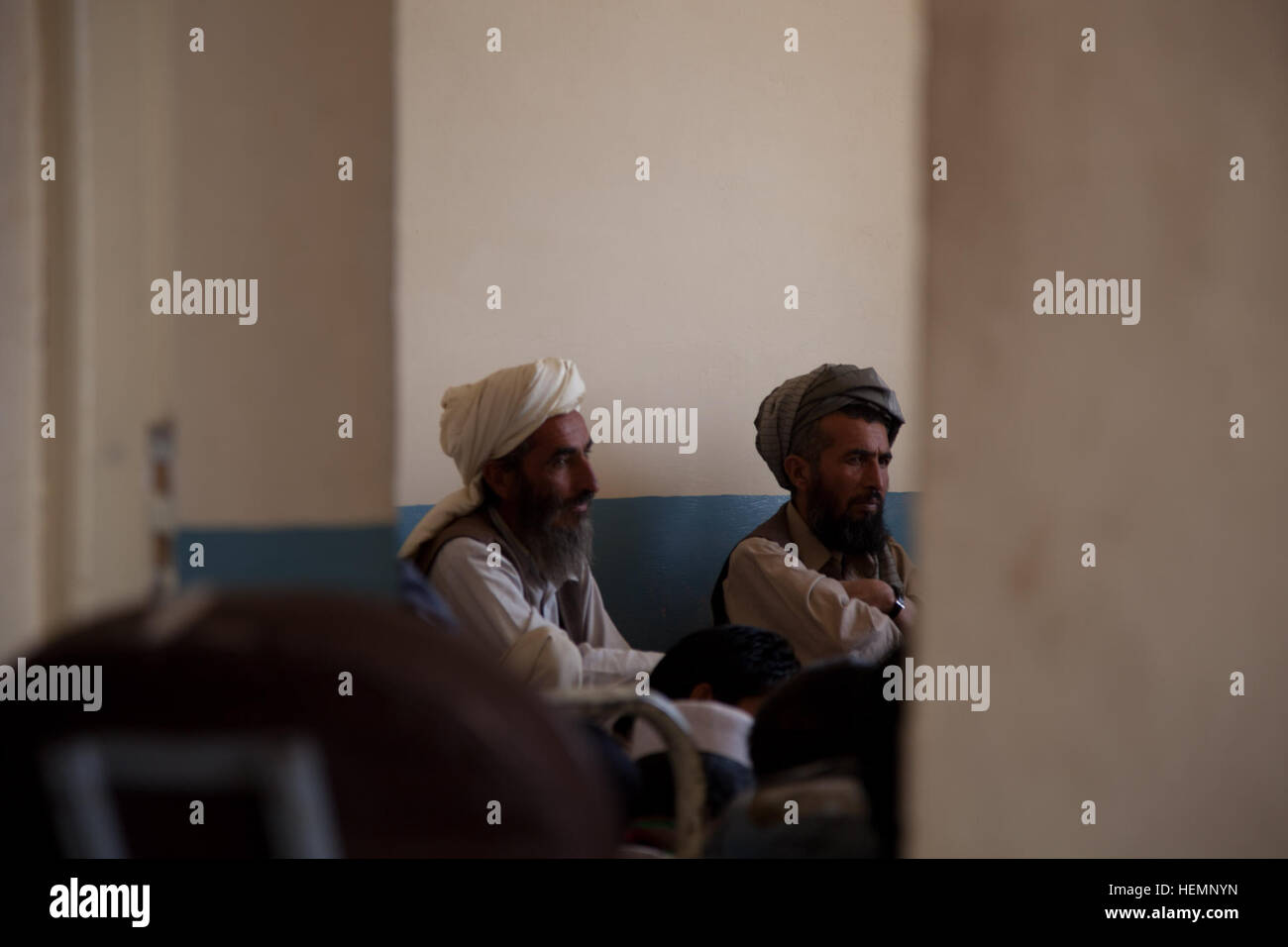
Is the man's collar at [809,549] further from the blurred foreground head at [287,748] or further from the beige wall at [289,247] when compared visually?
the blurred foreground head at [287,748]

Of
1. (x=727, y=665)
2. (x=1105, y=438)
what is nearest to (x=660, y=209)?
(x=727, y=665)

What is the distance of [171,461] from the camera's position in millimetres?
1226

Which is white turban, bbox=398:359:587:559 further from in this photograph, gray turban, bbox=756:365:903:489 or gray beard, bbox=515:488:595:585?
gray turban, bbox=756:365:903:489

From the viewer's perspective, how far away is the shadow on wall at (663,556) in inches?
132

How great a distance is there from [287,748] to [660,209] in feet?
9.87

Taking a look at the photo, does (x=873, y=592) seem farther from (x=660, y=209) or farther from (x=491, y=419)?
(x=660, y=209)

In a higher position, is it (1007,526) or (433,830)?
(1007,526)

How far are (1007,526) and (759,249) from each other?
8.91 feet

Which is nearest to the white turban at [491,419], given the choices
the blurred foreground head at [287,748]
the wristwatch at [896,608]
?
the wristwatch at [896,608]

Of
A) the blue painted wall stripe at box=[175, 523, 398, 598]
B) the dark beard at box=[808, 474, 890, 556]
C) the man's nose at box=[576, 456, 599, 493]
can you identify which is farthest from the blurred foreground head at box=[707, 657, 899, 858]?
the dark beard at box=[808, 474, 890, 556]

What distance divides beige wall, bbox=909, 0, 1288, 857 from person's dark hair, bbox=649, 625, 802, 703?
1.02 meters

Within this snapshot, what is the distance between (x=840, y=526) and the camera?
2.96 m
